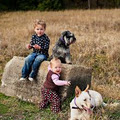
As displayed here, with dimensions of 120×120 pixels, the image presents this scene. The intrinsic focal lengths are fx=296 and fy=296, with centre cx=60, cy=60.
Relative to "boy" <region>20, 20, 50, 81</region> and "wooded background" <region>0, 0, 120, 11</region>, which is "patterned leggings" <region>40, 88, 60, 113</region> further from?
"wooded background" <region>0, 0, 120, 11</region>

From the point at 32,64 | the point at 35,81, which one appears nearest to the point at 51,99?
the point at 35,81

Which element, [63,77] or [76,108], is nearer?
[76,108]

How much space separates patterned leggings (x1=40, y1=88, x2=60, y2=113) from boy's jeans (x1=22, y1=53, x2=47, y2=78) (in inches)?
21.0

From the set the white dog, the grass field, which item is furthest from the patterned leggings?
the white dog

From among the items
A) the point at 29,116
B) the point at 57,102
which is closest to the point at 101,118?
the point at 57,102

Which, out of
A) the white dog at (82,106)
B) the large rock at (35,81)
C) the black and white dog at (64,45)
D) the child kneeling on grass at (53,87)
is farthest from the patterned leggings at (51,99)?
the black and white dog at (64,45)

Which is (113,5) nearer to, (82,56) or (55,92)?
(82,56)

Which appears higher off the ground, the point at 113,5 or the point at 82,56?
the point at 113,5

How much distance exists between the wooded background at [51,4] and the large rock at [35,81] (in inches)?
937

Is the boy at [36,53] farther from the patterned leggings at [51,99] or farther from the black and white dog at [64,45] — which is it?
the patterned leggings at [51,99]

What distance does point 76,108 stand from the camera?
16.1 feet

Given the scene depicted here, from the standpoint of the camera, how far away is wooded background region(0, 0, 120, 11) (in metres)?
30.8

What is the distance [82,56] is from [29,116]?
4.03 m

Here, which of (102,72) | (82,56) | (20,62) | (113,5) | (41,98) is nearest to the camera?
(41,98)
